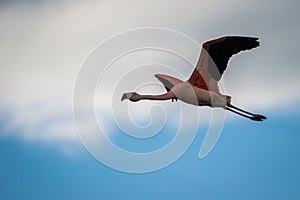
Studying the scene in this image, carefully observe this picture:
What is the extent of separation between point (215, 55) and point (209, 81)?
1210 millimetres

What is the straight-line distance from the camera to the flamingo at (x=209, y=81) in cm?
1983

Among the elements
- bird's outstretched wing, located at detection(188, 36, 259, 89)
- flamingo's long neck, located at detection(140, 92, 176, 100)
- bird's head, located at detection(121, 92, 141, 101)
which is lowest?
flamingo's long neck, located at detection(140, 92, 176, 100)

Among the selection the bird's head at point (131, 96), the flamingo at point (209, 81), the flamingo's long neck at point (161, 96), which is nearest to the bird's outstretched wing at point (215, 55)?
the flamingo at point (209, 81)

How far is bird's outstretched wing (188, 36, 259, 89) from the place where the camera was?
19.7 m

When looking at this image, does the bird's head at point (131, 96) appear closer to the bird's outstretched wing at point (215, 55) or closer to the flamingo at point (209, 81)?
the flamingo at point (209, 81)

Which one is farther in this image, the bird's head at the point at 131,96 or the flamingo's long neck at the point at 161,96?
the bird's head at the point at 131,96

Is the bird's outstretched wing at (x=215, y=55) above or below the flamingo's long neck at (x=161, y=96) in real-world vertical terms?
above

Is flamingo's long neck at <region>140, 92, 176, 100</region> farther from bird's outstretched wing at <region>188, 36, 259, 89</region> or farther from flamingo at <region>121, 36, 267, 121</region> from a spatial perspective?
bird's outstretched wing at <region>188, 36, 259, 89</region>

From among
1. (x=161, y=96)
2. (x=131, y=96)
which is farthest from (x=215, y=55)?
(x=131, y=96)

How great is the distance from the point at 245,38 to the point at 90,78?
711 cm

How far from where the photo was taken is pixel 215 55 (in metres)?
20.5

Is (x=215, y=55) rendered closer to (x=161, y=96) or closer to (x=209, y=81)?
(x=209, y=81)

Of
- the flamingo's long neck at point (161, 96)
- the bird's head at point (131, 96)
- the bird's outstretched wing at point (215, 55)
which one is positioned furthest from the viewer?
the bird's head at point (131, 96)

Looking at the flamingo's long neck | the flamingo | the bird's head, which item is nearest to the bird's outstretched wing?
the flamingo
